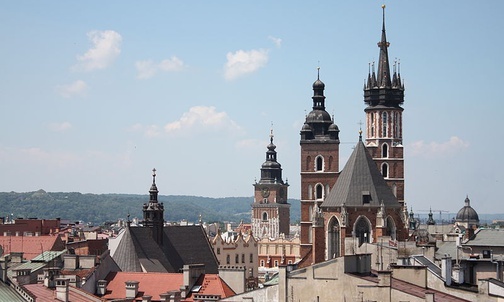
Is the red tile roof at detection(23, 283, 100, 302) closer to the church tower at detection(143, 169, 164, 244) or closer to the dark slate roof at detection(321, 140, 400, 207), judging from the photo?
the church tower at detection(143, 169, 164, 244)

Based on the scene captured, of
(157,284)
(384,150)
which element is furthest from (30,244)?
(384,150)

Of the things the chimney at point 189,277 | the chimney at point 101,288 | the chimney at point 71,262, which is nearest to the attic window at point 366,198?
the chimney at point 189,277

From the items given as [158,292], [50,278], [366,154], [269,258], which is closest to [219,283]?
[158,292]

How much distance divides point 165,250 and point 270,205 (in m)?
103

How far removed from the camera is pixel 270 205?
19612 cm

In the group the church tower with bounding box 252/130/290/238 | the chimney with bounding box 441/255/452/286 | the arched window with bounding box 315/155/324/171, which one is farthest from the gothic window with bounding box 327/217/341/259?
the church tower with bounding box 252/130/290/238

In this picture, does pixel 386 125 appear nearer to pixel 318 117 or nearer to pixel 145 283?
pixel 318 117

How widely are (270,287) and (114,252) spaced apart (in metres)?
43.0

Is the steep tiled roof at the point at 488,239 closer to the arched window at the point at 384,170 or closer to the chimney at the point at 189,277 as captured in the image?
the chimney at the point at 189,277

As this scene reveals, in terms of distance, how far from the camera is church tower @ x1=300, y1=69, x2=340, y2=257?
371 feet

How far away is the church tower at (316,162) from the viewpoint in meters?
113

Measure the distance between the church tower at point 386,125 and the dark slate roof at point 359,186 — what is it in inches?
696

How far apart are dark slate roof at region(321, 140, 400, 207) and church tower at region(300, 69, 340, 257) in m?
14.9

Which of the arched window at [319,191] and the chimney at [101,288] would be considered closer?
the chimney at [101,288]
